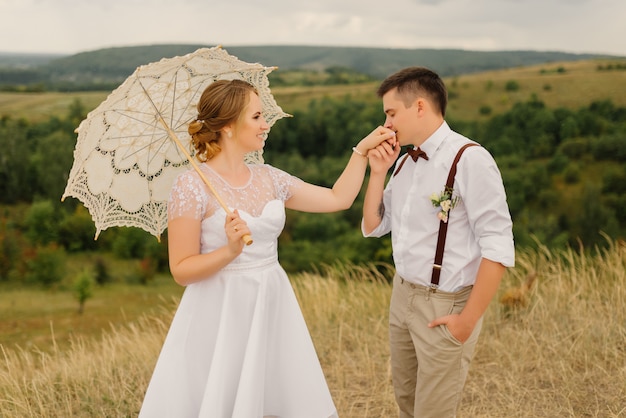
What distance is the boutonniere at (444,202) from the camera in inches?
96.0

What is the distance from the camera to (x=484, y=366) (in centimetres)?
488

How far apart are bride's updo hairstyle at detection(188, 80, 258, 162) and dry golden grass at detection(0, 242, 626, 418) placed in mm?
2392

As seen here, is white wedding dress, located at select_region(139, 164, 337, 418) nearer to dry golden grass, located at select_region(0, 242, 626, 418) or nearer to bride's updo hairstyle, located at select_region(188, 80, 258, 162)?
bride's updo hairstyle, located at select_region(188, 80, 258, 162)

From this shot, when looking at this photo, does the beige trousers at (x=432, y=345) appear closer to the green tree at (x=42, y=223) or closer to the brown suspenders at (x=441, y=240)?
the brown suspenders at (x=441, y=240)

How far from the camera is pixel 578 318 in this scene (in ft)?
17.3

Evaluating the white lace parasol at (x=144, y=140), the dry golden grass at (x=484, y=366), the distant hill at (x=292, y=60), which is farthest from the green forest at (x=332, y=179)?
the white lace parasol at (x=144, y=140)

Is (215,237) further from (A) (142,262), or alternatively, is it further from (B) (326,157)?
(B) (326,157)

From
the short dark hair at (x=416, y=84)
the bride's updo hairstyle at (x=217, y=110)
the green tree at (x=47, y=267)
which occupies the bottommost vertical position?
the green tree at (x=47, y=267)

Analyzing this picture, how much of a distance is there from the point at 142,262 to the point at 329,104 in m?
32.3

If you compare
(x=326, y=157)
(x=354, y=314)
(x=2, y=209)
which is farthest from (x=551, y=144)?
(x=354, y=314)

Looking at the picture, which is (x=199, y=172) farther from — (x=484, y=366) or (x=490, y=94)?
(x=490, y=94)

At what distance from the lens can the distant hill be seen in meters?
84.4

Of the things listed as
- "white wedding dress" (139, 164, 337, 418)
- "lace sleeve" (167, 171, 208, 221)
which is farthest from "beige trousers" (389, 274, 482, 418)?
"lace sleeve" (167, 171, 208, 221)

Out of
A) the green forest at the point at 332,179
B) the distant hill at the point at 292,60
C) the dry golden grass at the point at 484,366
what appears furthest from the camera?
the distant hill at the point at 292,60
